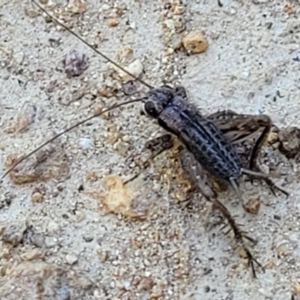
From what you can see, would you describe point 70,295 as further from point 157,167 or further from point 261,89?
point 261,89

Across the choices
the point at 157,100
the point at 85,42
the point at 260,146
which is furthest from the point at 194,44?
the point at 260,146

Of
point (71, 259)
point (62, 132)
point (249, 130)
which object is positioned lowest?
point (71, 259)

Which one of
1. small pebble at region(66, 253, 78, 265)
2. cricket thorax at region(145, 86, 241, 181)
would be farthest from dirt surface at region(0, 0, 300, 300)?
cricket thorax at region(145, 86, 241, 181)

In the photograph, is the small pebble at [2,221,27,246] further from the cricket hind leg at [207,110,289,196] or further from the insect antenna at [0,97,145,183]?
the cricket hind leg at [207,110,289,196]

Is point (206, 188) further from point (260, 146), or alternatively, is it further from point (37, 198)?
point (37, 198)

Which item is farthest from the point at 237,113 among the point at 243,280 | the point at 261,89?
the point at 243,280

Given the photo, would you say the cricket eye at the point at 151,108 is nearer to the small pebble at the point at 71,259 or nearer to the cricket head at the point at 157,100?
the cricket head at the point at 157,100
